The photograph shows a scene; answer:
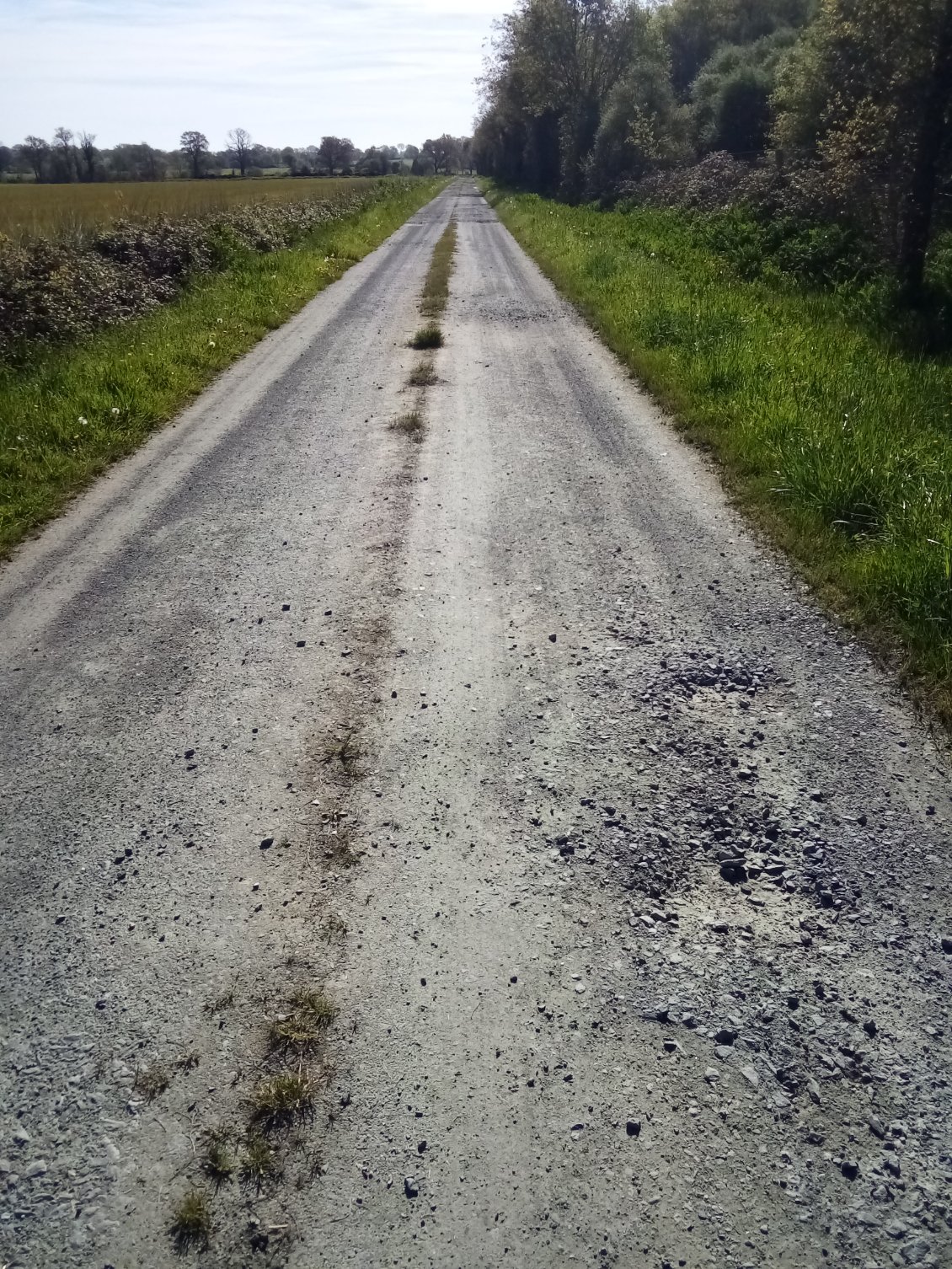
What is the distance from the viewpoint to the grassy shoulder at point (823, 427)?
5.09 metres

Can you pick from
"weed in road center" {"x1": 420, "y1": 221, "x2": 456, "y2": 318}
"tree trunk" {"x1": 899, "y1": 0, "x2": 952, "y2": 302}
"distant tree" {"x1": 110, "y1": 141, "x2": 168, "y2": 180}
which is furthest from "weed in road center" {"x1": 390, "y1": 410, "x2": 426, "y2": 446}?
"distant tree" {"x1": 110, "y1": 141, "x2": 168, "y2": 180}

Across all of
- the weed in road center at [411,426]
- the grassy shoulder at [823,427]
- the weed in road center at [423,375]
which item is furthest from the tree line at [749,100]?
the weed in road center at [411,426]

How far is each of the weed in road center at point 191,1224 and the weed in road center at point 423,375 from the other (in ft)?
30.9

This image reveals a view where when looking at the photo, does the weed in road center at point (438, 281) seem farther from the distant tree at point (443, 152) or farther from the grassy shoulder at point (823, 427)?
the distant tree at point (443, 152)

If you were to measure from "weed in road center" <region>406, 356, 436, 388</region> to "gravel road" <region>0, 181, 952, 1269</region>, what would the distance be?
4638mm

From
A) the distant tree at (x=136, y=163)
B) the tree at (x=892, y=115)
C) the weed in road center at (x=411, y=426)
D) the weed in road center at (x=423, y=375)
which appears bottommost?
the weed in road center at (x=411, y=426)

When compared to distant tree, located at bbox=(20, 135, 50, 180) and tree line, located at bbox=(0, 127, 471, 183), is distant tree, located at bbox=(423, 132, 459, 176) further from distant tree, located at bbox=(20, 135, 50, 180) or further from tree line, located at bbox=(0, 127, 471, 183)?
distant tree, located at bbox=(20, 135, 50, 180)

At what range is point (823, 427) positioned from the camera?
7.41m

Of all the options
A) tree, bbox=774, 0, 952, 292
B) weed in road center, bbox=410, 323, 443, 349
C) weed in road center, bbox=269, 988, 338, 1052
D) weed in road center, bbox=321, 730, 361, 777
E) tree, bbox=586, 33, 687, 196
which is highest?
tree, bbox=586, 33, 687, 196

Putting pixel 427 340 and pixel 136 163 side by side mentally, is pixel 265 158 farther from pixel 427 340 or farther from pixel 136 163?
pixel 427 340

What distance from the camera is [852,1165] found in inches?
96.0

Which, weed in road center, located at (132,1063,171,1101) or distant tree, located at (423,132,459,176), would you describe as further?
distant tree, located at (423,132,459,176)

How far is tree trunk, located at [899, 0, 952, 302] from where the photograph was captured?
1298 cm

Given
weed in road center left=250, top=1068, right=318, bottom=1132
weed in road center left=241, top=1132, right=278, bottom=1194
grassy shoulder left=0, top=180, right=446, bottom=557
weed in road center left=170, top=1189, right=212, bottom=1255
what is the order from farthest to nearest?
1. grassy shoulder left=0, top=180, right=446, bottom=557
2. weed in road center left=250, top=1068, right=318, bottom=1132
3. weed in road center left=241, top=1132, right=278, bottom=1194
4. weed in road center left=170, top=1189, right=212, bottom=1255
